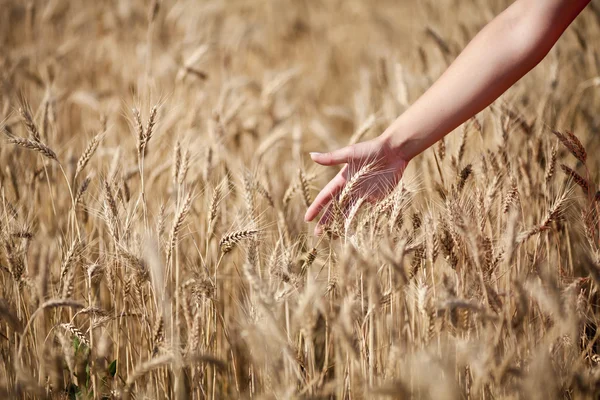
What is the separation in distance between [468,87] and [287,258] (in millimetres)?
668

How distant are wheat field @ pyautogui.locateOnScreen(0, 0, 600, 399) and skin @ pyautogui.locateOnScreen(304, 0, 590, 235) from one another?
100mm

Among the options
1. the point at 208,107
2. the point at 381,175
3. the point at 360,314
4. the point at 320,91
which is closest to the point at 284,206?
the point at 381,175

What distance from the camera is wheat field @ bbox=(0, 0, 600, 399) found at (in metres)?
1.05

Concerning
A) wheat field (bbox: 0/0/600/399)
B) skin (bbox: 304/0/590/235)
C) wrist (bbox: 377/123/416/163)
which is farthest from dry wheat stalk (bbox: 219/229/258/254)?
wrist (bbox: 377/123/416/163)

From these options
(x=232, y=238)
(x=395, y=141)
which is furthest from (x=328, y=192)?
(x=232, y=238)

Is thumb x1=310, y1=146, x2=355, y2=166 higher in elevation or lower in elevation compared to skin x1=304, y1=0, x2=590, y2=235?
lower

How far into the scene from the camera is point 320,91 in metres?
4.13

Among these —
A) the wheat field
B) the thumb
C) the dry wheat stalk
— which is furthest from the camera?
the thumb

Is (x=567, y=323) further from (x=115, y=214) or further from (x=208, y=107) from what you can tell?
(x=208, y=107)

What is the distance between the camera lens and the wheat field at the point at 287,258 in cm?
105

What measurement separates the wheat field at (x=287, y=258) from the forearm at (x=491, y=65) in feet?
0.49

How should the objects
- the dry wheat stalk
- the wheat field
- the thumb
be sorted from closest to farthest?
1. the wheat field
2. the dry wheat stalk
3. the thumb

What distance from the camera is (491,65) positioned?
1.29 m

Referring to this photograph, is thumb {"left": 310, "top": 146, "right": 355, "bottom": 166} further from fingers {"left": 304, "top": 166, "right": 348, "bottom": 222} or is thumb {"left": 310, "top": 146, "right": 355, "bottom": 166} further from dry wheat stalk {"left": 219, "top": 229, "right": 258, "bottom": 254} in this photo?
dry wheat stalk {"left": 219, "top": 229, "right": 258, "bottom": 254}
